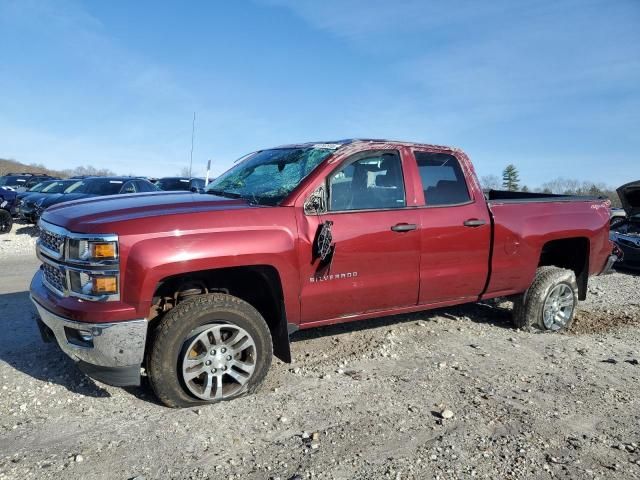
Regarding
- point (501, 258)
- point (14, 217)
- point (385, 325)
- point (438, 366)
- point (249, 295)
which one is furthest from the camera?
point (14, 217)

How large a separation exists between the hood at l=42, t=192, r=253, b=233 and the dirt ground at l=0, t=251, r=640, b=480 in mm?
1270

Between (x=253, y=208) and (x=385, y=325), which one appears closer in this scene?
(x=253, y=208)

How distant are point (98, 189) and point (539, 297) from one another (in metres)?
11.2

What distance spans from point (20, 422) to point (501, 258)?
4.22 m

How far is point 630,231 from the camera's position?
11.5m

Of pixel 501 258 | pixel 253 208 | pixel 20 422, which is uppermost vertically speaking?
pixel 253 208

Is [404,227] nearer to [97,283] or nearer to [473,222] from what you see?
[473,222]

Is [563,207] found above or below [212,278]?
above

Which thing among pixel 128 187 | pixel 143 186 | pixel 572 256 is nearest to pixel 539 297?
pixel 572 256

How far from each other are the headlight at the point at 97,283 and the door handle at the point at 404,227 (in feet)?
7.20

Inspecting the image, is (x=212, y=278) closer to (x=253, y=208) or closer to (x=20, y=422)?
(x=253, y=208)

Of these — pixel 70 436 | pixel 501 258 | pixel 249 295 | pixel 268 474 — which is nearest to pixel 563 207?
pixel 501 258

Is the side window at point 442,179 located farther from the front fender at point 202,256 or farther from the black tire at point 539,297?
the front fender at point 202,256

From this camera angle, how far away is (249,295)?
4.17 meters
